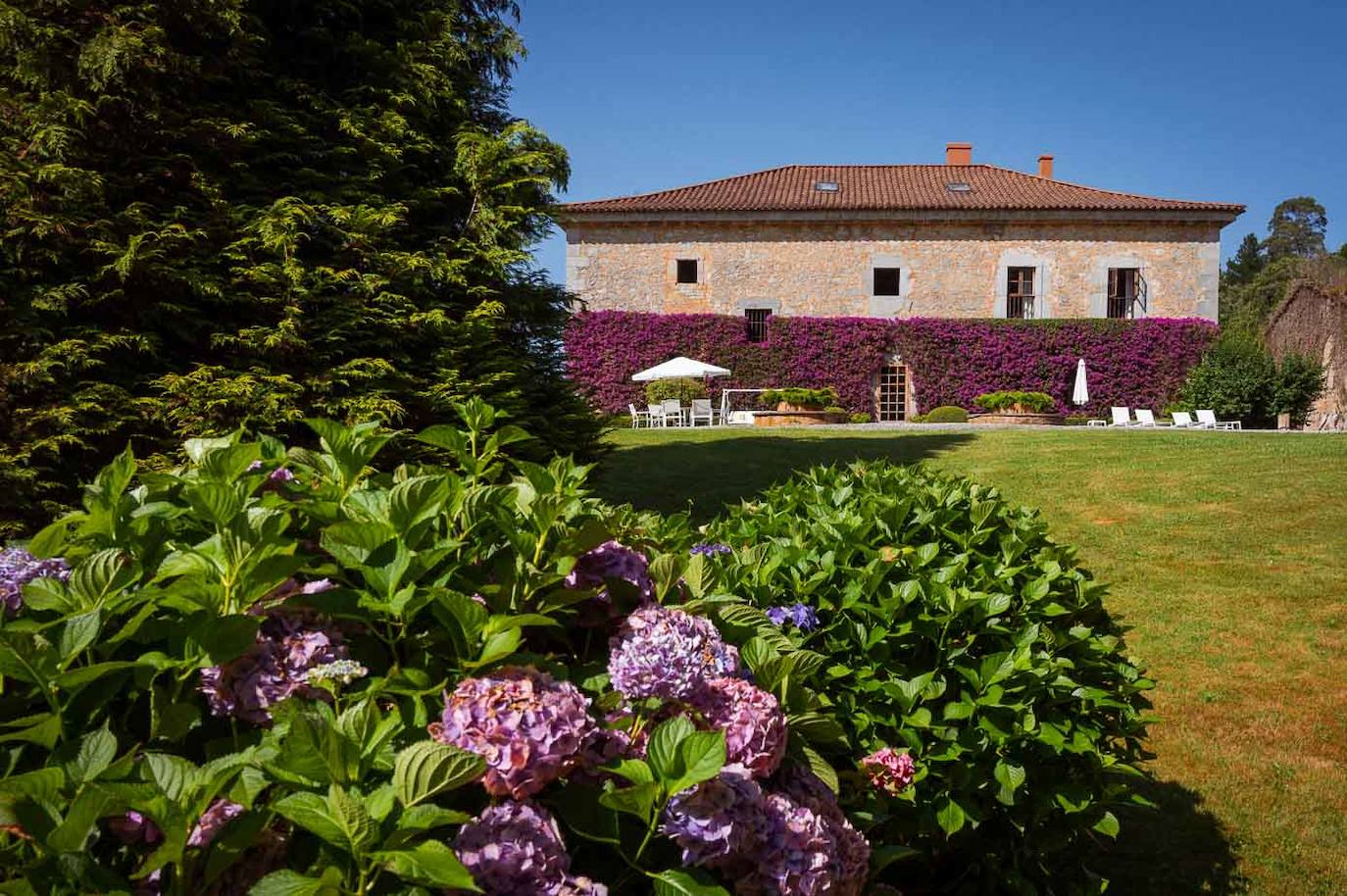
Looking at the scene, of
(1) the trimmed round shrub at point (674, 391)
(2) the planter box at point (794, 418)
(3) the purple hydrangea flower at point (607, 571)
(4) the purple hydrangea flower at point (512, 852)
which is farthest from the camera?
(1) the trimmed round shrub at point (674, 391)

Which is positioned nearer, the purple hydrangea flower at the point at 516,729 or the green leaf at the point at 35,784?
the green leaf at the point at 35,784

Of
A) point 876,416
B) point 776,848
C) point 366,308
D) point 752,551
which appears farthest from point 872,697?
point 876,416

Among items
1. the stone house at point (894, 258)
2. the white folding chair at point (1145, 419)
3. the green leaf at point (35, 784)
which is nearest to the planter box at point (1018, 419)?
the white folding chair at point (1145, 419)

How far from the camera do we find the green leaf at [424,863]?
2.98ft

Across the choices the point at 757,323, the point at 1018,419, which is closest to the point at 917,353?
the point at 1018,419

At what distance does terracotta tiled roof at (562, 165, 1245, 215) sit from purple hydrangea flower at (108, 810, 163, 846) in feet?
81.2

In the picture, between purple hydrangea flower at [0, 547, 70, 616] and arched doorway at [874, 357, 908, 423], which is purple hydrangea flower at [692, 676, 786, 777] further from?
arched doorway at [874, 357, 908, 423]

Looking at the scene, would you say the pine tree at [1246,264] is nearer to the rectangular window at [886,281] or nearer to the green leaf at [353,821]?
the rectangular window at [886,281]

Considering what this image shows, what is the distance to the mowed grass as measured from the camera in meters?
3.81

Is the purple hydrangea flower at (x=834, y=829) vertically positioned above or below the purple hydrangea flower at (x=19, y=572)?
below

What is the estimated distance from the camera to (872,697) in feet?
7.70

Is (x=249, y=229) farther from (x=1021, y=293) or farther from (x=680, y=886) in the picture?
(x=1021, y=293)

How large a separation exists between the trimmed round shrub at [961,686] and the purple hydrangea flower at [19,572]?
4.48ft

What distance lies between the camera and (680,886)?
1090 mm
